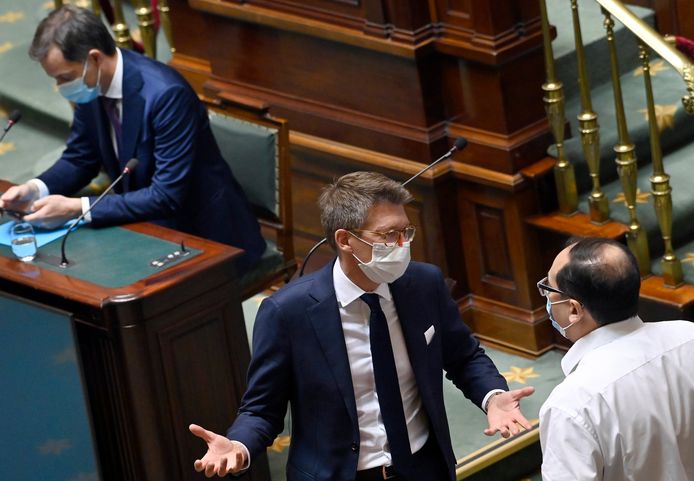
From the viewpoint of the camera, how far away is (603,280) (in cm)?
312

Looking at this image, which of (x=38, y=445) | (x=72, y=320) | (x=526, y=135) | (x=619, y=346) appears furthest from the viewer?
(x=526, y=135)

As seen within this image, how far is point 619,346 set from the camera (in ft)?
10.3

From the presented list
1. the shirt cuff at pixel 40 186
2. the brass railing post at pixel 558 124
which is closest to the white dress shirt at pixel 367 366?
the shirt cuff at pixel 40 186

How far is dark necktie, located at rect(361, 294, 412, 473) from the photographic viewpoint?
360cm

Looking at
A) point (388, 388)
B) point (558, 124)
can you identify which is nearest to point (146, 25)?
point (558, 124)

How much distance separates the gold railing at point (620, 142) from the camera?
4.98 m

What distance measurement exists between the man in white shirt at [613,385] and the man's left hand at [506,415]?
0.39 m

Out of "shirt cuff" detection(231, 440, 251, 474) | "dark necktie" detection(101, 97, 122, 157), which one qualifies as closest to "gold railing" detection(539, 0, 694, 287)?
"dark necktie" detection(101, 97, 122, 157)

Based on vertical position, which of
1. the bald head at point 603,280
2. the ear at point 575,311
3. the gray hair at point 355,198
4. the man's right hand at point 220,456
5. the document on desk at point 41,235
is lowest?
A: the man's right hand at point 220,456

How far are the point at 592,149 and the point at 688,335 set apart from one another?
2233 millimetres

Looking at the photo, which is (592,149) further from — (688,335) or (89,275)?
(688,335)

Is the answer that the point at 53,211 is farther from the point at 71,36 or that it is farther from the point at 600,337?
the point at 600,337

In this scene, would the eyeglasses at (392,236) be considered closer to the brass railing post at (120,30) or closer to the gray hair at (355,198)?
the gray hair at (355,198)

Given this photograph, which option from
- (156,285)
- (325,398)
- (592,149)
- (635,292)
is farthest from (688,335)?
(592,149)
